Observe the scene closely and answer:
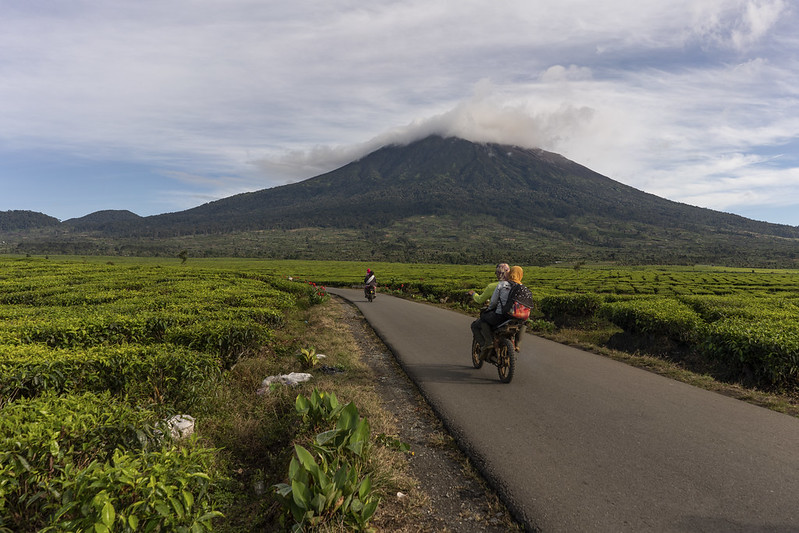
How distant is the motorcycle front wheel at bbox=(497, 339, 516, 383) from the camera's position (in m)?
7.06

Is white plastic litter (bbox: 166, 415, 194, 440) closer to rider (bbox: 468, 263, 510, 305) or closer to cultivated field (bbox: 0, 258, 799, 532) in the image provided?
cultivated field (bbox: 0, 258, 799, 532)

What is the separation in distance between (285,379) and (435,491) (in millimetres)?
3807

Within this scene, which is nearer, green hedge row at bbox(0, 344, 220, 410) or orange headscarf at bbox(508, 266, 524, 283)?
green hedge row at bbox(0, 344, 220, 410)

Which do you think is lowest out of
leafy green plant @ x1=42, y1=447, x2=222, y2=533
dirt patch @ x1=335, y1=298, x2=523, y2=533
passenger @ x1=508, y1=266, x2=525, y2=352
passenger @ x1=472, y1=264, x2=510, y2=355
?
dirt patch @ x1=335, y1=298, x2=523, y2=533

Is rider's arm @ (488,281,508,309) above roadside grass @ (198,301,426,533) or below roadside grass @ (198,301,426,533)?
above

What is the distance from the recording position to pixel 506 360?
7.27 metres

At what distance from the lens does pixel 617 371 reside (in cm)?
784

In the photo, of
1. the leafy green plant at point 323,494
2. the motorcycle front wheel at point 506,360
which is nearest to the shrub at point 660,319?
the motorcycle front wheel at point 506,360

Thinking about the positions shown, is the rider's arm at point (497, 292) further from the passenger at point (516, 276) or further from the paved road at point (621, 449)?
the paved road at point (621, 449)

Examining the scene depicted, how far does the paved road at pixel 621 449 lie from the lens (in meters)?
3.38

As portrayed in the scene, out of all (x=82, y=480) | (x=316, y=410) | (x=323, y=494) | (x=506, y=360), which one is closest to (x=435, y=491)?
(x=323, y=494)

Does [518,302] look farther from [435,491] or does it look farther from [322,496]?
[322,496]

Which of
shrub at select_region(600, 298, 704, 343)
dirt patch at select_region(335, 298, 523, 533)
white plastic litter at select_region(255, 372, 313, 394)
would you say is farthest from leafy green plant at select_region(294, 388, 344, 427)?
shrub at select_region(600, 298, 704, 343)

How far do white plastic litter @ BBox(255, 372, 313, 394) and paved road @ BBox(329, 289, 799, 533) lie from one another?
2.07 meters
